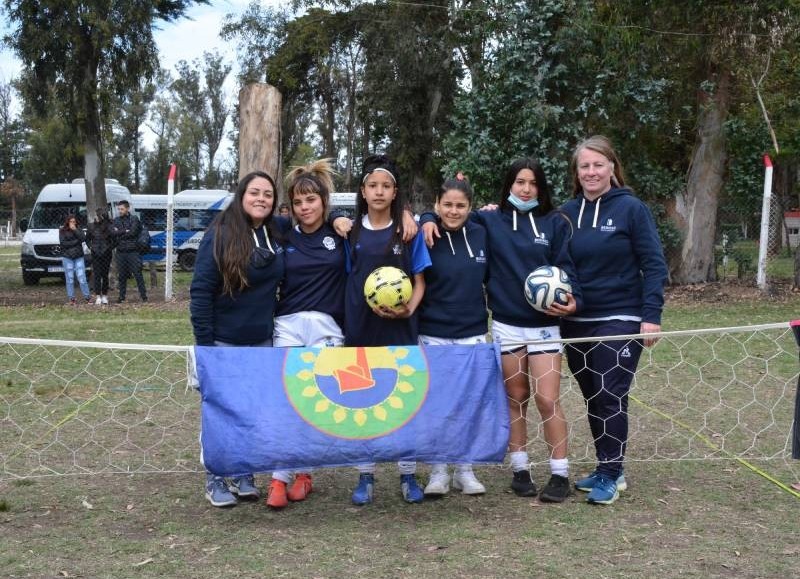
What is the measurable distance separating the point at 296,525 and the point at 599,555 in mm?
1497

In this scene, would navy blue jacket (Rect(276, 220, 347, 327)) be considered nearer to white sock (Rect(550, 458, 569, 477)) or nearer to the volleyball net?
the volleyball net

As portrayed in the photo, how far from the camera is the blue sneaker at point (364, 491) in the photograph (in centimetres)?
490

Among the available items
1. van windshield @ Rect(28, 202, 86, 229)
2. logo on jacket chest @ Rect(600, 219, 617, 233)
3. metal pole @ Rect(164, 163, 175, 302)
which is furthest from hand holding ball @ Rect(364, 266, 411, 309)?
van windshield @ Rect(28, 202, 86, 229)

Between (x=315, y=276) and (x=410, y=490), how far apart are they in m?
1.27

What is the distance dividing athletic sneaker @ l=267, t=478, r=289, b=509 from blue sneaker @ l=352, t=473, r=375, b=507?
1.25 feet

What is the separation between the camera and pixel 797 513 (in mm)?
4668

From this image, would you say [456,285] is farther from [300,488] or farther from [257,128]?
[257,128]

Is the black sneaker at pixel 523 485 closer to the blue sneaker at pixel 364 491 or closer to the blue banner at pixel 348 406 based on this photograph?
the blue banner at pixel 348 406

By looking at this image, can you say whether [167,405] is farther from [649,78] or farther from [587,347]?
[649,78]

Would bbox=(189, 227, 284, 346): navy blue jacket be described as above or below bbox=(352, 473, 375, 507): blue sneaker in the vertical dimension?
above

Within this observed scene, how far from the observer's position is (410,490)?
16.2 ft

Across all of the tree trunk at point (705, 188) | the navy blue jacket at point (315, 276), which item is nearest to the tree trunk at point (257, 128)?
the navy blue jacket at point (315, 276)

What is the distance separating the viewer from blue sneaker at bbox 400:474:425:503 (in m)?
4.92

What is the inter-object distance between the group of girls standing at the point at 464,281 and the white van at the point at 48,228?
16.1 meters
